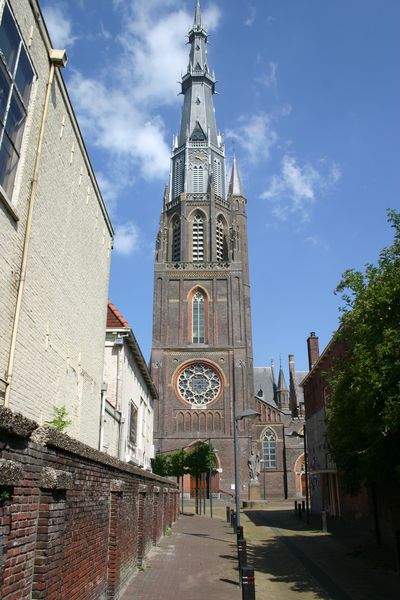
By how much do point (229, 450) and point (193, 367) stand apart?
8.41m

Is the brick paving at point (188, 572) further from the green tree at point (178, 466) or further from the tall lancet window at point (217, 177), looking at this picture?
the tall lancet window at point (217, 177)

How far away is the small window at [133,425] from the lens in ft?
73.0

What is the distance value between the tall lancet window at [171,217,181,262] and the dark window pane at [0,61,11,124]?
156 ft

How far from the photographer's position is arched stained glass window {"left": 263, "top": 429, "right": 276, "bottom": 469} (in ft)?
182

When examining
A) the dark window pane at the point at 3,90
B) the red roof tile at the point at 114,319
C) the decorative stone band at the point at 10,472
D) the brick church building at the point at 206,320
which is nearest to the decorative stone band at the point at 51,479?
the decorative stone band at the point at 10,472

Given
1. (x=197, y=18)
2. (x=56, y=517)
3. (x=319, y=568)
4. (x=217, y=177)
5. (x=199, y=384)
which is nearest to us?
(x=56, y=517)

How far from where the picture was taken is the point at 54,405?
10.5 meters

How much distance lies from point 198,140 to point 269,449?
120 feet

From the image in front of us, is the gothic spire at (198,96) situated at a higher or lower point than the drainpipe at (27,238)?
higher

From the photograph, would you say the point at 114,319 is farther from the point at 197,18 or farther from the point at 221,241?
the point at 197,18

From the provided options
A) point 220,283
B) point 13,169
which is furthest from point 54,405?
point 220,283

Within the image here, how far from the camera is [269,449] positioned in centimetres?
5606

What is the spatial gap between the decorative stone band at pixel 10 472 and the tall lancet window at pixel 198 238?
50674mm

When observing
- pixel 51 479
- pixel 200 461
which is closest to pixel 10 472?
pixel 51 479
